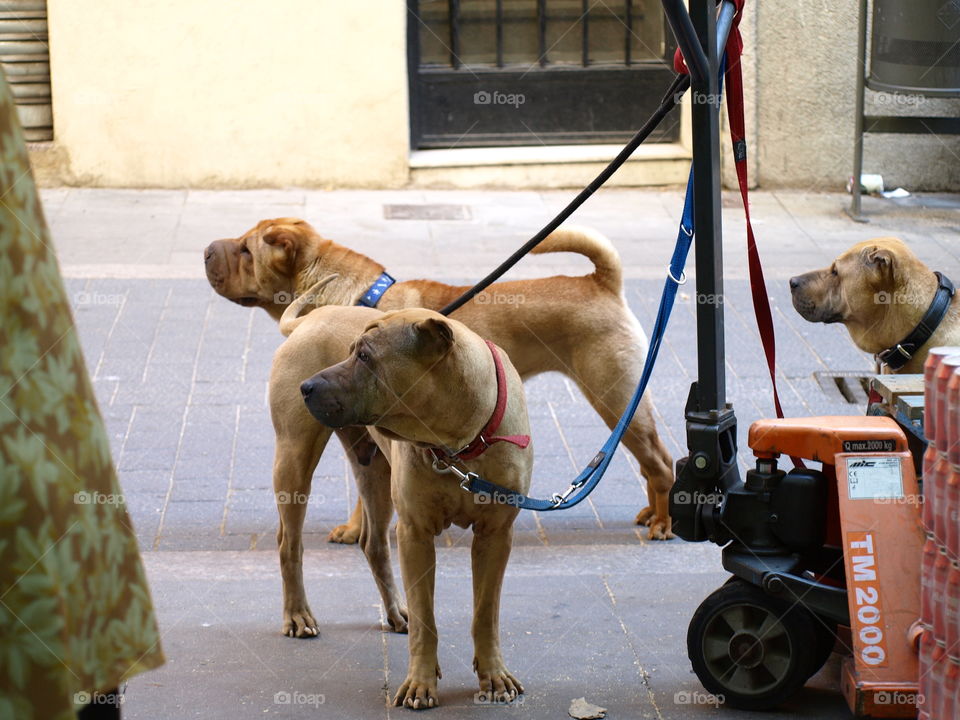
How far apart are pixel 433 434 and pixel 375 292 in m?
1.82

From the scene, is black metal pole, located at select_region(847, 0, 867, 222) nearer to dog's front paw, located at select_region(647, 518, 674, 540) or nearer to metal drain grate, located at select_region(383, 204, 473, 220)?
metal drain grate, located at select_region(383, 204, 473, 220)

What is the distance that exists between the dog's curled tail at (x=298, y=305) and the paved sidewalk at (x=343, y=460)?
107 cm

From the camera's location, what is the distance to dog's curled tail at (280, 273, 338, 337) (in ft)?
16.3

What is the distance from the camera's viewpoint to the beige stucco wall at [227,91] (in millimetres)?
11281

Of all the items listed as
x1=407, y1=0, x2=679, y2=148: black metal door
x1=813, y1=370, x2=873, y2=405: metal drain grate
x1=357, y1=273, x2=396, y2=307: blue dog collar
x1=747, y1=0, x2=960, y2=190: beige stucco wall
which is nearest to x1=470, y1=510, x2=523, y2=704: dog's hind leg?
x1=357, y1=273, x2=396, y2=307: blue dog collar

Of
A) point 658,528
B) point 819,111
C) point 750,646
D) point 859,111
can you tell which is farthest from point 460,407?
point 819,111

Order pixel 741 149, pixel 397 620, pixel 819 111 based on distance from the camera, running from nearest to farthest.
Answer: pixel 741 149 < pixel 397 620 < pixel 819 111

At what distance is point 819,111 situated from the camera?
38.7 feet

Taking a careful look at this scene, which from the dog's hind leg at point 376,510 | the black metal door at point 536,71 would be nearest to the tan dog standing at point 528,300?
the dog's hind leg at point 376,510

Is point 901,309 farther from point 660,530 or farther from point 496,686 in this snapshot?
point 496,686

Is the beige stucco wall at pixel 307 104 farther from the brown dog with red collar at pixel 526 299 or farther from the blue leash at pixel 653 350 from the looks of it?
the blue leash at pixel 653 350

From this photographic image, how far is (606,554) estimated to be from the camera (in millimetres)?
5484

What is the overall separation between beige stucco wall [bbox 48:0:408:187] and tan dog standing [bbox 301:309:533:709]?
7968mm

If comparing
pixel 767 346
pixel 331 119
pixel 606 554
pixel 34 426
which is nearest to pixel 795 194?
pixel 331 119
